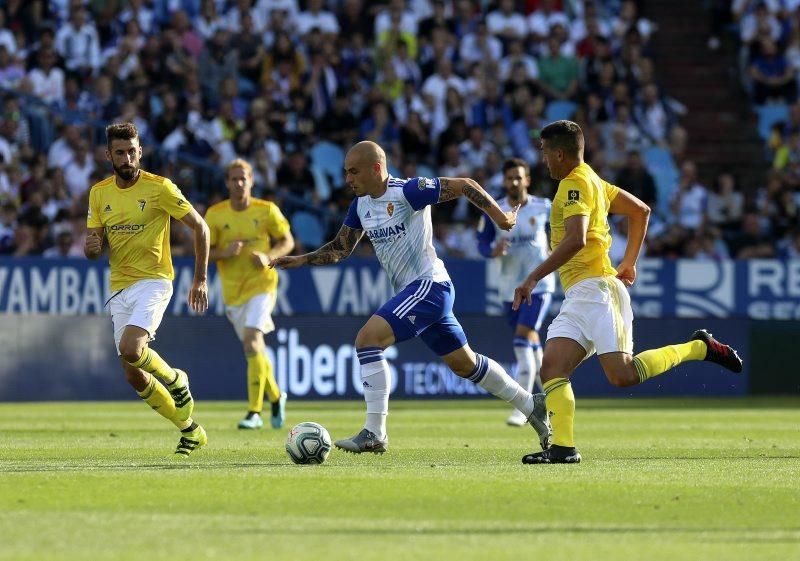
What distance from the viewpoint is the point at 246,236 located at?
1619 centimetres

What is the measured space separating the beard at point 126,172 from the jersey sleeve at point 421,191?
2013 millimetres

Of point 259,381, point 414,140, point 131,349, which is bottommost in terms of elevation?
point 259,381

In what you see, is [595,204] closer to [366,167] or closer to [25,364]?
[366,167]

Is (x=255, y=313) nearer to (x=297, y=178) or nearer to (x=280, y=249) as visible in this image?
(x=280, y=249)

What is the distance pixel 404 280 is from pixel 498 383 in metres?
1.02

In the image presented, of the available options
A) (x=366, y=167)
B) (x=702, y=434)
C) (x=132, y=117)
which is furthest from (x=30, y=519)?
(x=132, y=117)

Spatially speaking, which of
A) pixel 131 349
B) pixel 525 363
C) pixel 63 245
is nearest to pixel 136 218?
pixel 131 349

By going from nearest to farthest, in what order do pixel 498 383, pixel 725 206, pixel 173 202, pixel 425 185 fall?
1. pixel 425 185
2. pixel 498 383
3. pixel 173 202
4. pixel 725 206

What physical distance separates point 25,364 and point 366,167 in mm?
11337

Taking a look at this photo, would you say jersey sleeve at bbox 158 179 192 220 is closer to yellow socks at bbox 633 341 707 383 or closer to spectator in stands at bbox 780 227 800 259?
yellow socks at bbox 633 341 707 383

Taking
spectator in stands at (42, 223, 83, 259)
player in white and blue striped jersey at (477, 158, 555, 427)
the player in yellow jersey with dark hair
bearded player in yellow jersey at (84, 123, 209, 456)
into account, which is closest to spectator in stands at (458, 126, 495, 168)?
spectator in stands at (42, 223, 83, 259)

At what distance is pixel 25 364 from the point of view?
21.5 m

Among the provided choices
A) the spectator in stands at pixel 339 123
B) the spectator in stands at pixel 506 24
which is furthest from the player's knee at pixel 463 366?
the spectator in stands at pixel 506 24

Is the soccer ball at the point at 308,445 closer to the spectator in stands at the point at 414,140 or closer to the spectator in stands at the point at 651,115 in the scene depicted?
the spectator in stands at the point at 414,140
